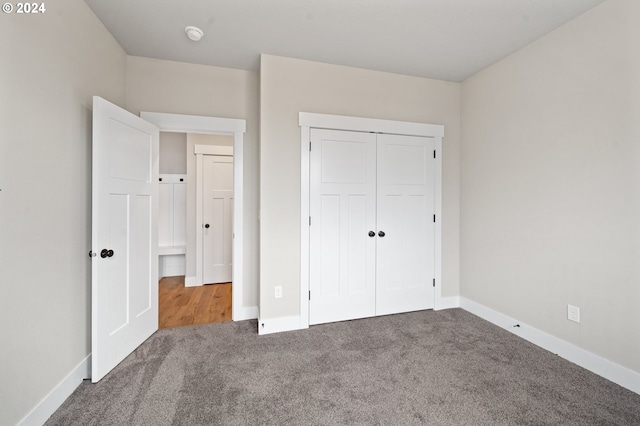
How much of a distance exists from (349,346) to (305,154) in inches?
71.4

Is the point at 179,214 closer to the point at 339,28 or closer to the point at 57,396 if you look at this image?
the point at 57,396

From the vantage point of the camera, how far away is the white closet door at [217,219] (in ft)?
13.8

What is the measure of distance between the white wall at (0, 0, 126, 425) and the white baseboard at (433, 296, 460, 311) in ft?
10.8

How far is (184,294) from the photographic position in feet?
12.5

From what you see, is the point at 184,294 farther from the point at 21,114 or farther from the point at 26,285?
the point at 21,114

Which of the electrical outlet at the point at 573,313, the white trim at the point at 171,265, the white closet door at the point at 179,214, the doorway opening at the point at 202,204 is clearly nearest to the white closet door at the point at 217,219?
the doorway opening at the point at 202,204

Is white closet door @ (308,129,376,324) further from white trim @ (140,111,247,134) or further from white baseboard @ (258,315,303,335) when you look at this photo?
white trim @ (140,111,247,134)

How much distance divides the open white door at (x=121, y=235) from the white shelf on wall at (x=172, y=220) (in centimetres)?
206

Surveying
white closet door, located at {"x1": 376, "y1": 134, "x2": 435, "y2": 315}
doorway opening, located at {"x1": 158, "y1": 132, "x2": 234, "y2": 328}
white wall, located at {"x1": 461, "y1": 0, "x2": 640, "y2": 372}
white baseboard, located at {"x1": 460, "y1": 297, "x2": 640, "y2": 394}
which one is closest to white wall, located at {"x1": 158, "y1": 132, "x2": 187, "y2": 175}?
doorway opening, located at {"x1": 158, "y1": 132, "x2": 234, "y2": 328}

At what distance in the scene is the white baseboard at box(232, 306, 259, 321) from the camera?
2928mm

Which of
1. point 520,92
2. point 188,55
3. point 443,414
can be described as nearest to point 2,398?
point 443,414

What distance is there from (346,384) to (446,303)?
1.91 metres

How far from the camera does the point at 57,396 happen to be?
1658 millimetres

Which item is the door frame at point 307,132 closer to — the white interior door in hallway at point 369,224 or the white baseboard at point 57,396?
the white interior door in hallway at point 369,224
